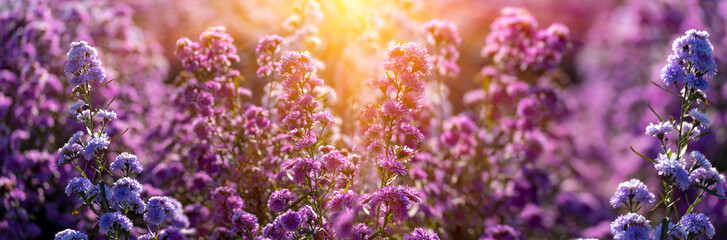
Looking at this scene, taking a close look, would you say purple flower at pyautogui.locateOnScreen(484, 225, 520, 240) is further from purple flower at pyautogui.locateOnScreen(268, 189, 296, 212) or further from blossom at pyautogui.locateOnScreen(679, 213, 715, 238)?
purple flower at pyautogui.locateOnScreen(268, 189, 296, 212)

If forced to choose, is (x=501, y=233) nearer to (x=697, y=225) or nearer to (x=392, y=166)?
(x=697, y=225)

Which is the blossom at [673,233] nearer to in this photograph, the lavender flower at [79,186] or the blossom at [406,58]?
the blossom at [406,58]

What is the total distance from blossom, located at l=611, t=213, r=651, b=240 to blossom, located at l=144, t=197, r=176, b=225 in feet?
8.35

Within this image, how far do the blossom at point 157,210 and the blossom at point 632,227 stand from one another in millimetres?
2544

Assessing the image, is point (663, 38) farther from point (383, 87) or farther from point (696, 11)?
point (383, 87)

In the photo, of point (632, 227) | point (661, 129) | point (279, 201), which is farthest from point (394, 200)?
point (661, 129)

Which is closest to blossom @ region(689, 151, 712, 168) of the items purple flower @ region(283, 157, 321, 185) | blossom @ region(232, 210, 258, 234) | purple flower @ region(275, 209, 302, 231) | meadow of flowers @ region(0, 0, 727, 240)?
meadow of flowers @ region(0, 0, 727, 240)

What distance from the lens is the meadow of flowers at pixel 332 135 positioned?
3.15 metres

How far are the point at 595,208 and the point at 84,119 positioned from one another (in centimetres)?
576

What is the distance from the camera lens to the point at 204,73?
4176 mm

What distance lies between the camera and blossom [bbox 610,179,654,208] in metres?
3.14

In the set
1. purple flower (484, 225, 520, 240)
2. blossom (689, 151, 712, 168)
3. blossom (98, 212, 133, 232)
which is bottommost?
blossom (98, 212, 133, 232)

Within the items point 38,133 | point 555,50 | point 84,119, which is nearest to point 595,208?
point 555,50

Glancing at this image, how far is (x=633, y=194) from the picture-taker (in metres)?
3.18
